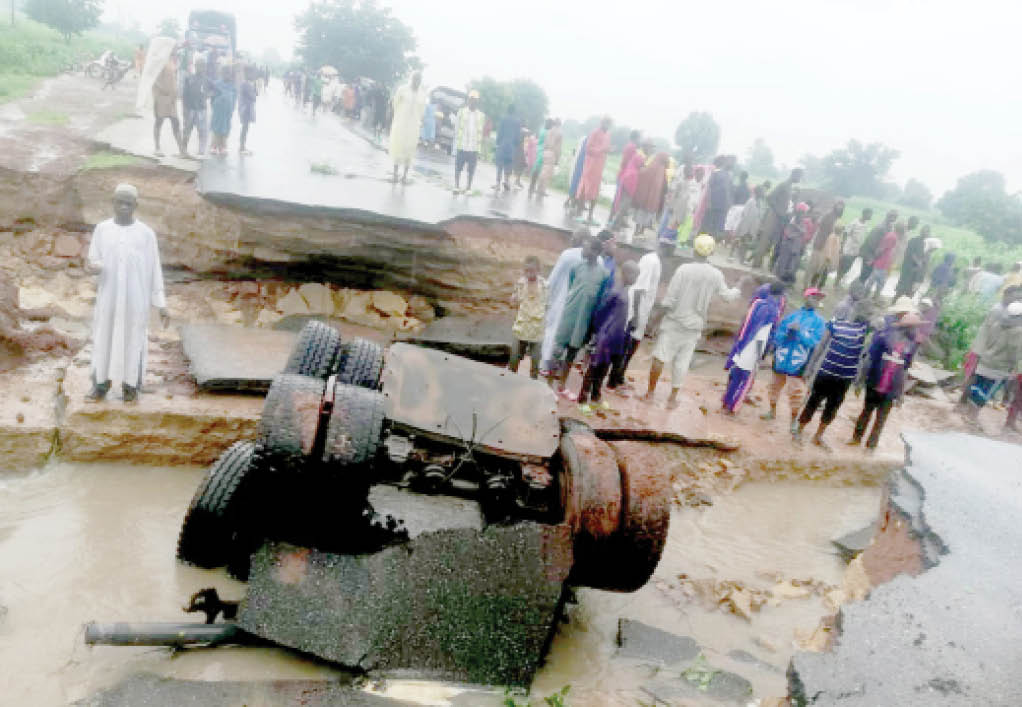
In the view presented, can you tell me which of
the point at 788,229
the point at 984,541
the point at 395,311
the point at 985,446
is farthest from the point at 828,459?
the point at 395,311

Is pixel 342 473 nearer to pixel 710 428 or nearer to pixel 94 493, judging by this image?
pixel 94 493

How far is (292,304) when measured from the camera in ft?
31.8

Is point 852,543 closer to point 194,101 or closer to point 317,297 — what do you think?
point 317,297

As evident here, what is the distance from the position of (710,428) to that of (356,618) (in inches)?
199

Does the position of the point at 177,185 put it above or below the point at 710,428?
above

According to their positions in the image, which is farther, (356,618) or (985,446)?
(985,446)

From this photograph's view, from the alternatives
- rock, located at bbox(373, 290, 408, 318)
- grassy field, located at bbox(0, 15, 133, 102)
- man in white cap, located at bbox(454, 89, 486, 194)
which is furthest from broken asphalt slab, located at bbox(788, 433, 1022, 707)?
grassy field, located at bbox(0, 15, 133, 102)

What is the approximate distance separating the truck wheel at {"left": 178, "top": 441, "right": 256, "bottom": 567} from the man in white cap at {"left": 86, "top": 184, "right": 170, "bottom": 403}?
1.68 meters

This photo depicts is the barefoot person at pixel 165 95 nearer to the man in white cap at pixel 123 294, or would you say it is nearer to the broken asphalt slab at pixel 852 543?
the man in white cap at pixel 123 294

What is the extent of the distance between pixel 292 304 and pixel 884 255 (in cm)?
994

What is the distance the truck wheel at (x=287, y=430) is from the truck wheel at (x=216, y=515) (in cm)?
88

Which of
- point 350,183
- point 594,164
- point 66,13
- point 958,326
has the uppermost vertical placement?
point 66,13

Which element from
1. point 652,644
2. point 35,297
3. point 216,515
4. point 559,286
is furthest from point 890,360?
point 35,297

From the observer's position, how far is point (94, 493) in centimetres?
530
